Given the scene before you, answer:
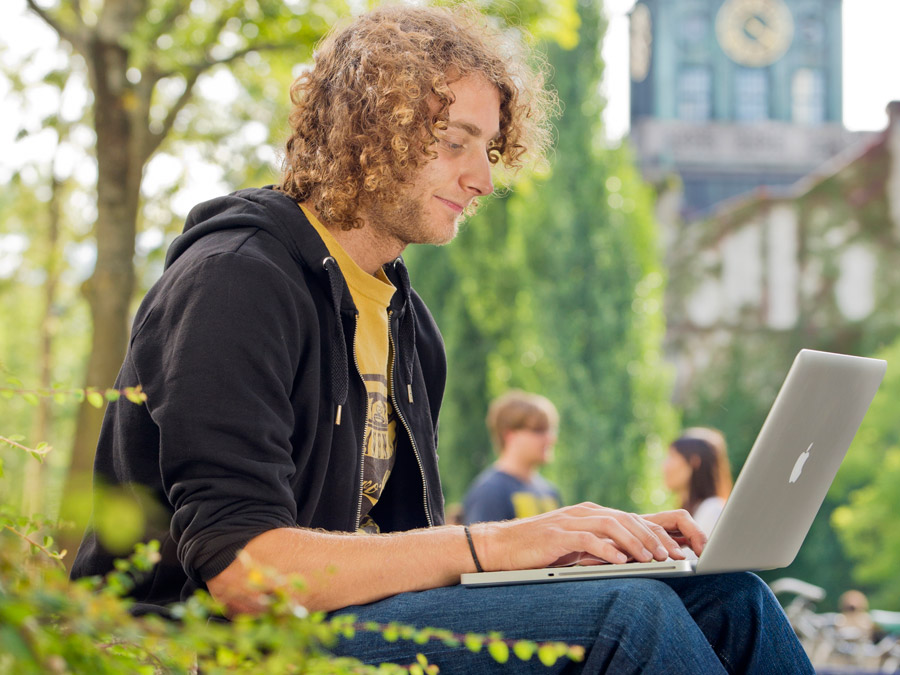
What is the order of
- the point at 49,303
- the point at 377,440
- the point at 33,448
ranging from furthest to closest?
the point at 49,303 < the point at 377,440 < the point at 33,448

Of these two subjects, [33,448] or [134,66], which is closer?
[33,448]

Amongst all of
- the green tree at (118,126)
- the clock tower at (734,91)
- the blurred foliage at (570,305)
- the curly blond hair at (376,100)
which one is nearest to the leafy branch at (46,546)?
the curly blond hair at (376,100)

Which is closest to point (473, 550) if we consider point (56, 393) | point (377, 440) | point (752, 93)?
point (377, 440)

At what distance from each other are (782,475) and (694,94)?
51927 millimetres

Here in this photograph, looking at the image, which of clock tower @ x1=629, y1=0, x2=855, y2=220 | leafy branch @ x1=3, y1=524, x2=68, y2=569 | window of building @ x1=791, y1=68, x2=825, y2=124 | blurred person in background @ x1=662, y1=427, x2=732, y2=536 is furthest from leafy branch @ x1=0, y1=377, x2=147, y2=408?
window of building @ x1=791, y1=68, x2=825, y2=124

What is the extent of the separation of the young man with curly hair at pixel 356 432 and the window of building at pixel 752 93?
52281mm

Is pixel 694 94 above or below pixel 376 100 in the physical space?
above

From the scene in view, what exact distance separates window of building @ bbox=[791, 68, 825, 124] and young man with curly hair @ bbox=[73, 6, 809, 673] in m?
53.9

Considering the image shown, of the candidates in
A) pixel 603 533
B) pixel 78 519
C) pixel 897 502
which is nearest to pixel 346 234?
pixel 603 533

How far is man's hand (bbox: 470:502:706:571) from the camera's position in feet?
5.67

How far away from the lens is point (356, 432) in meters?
2.11

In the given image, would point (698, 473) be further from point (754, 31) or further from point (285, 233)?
point (754, 31)

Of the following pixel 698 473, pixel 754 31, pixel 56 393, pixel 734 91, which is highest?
pixel 754 31

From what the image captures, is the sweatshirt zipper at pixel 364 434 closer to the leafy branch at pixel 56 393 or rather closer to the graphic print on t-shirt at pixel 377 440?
the graphic print on t-shirt at pixel 377 440
